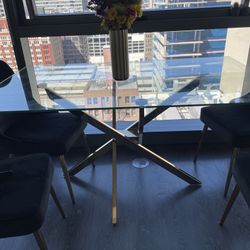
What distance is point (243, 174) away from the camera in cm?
122

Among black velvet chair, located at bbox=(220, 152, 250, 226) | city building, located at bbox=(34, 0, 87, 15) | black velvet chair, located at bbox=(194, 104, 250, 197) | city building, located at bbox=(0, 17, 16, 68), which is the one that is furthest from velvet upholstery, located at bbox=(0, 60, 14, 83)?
black velvet chair, located at bbox=(220, 152, 250, 226)

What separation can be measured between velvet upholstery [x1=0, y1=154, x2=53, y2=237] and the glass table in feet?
0.98

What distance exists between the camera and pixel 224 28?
2041 millimetres

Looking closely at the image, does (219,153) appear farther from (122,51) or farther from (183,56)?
(122,51)

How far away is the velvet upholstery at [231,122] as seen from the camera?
A: 5.12 feet

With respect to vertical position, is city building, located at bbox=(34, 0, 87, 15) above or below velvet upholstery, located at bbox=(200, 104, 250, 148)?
above

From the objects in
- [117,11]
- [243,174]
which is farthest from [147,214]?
[117,11]

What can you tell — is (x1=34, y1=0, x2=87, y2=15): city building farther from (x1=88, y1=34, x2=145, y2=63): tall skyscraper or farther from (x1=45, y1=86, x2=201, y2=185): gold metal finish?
(x1=45, y1=86, x2=201, y2=185): gold metal finish

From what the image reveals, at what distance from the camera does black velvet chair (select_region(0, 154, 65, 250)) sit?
101 centimetres

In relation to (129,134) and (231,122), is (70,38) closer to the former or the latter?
(129,134)

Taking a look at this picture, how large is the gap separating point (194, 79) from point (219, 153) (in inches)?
34.0

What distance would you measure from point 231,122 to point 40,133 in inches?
50.1

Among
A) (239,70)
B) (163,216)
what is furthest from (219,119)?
(163,216)

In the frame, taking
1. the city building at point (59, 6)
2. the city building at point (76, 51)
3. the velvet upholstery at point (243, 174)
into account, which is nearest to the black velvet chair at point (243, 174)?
the velvet upholstery at point (243, 174)
